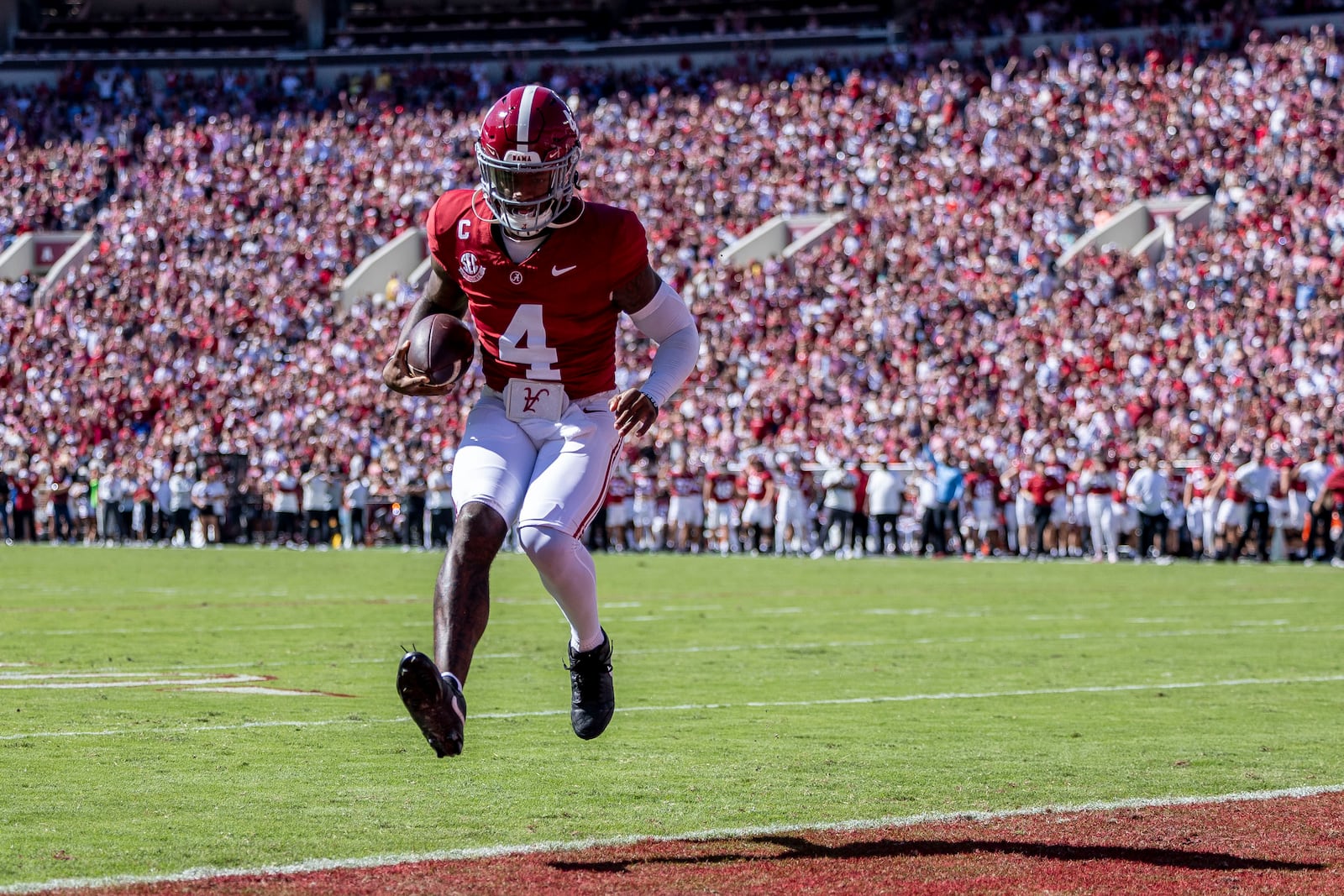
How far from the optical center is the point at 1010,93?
33938 millimetres

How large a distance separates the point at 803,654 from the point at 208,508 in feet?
75.8

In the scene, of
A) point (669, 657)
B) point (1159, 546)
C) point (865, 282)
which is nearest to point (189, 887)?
point (669, 657)

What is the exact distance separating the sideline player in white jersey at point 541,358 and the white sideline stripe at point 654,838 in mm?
601

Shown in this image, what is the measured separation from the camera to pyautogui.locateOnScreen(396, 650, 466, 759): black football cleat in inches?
184

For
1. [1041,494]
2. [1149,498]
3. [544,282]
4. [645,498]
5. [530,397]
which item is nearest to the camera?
[544,282]

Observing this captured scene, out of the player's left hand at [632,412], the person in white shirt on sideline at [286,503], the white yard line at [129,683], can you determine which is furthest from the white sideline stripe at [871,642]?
the person in white shirt on sideline at [286,503]

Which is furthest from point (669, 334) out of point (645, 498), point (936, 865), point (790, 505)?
point (645, 498)

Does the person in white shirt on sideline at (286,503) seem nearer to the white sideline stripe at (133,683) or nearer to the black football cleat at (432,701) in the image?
the white sideline stripe at (133,683)

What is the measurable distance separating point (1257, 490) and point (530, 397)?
19.6m

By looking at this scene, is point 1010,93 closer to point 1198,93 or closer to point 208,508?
point 1198,93

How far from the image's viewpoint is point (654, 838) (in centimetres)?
508

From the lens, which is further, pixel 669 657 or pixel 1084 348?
pixel 1084 348

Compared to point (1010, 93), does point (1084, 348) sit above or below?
below

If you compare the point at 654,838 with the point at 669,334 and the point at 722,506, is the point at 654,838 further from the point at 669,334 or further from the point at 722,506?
the point at 722,506
